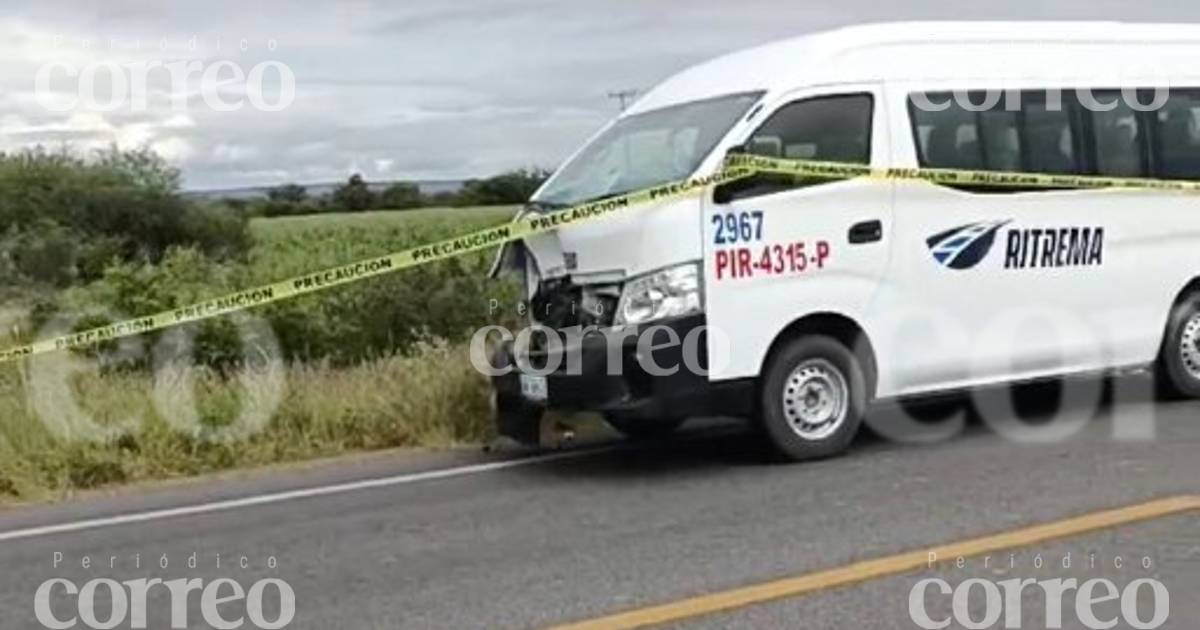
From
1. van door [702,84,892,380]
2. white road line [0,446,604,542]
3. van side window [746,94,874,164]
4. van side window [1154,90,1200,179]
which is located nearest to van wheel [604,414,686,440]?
white road line [0,446,604,542]

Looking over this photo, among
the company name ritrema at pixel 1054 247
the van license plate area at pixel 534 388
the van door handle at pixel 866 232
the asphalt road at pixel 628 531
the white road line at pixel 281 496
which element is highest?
the van door handle at pixel 866 232

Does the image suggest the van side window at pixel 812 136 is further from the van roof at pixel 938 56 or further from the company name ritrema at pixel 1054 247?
the company name ritrema at pixel 1054 247

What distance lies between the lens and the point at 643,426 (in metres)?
8.34

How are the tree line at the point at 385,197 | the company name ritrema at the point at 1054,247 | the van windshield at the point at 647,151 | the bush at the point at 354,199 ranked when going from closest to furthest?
the van windshield at the point at 647,151
the company name ritrema at the point at 1054,247
the tree line at the point at 385,197
the bush at the point at 354,199

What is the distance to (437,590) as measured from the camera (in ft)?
18.1

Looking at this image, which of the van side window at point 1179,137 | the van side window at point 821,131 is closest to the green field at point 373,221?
the van side window at point 1179,137

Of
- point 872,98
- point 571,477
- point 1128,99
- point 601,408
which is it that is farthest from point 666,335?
point 1128,99

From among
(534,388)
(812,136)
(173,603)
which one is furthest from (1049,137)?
(173,603)

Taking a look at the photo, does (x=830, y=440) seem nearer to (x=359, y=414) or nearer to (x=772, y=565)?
(x=772, y=565)

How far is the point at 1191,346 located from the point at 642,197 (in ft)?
13.5

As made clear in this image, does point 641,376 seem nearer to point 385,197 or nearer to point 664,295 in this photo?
point 664,295

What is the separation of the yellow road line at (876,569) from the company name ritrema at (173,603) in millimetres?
1233

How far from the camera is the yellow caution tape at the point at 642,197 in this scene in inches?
294

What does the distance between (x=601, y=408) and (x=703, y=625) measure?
2.58m
